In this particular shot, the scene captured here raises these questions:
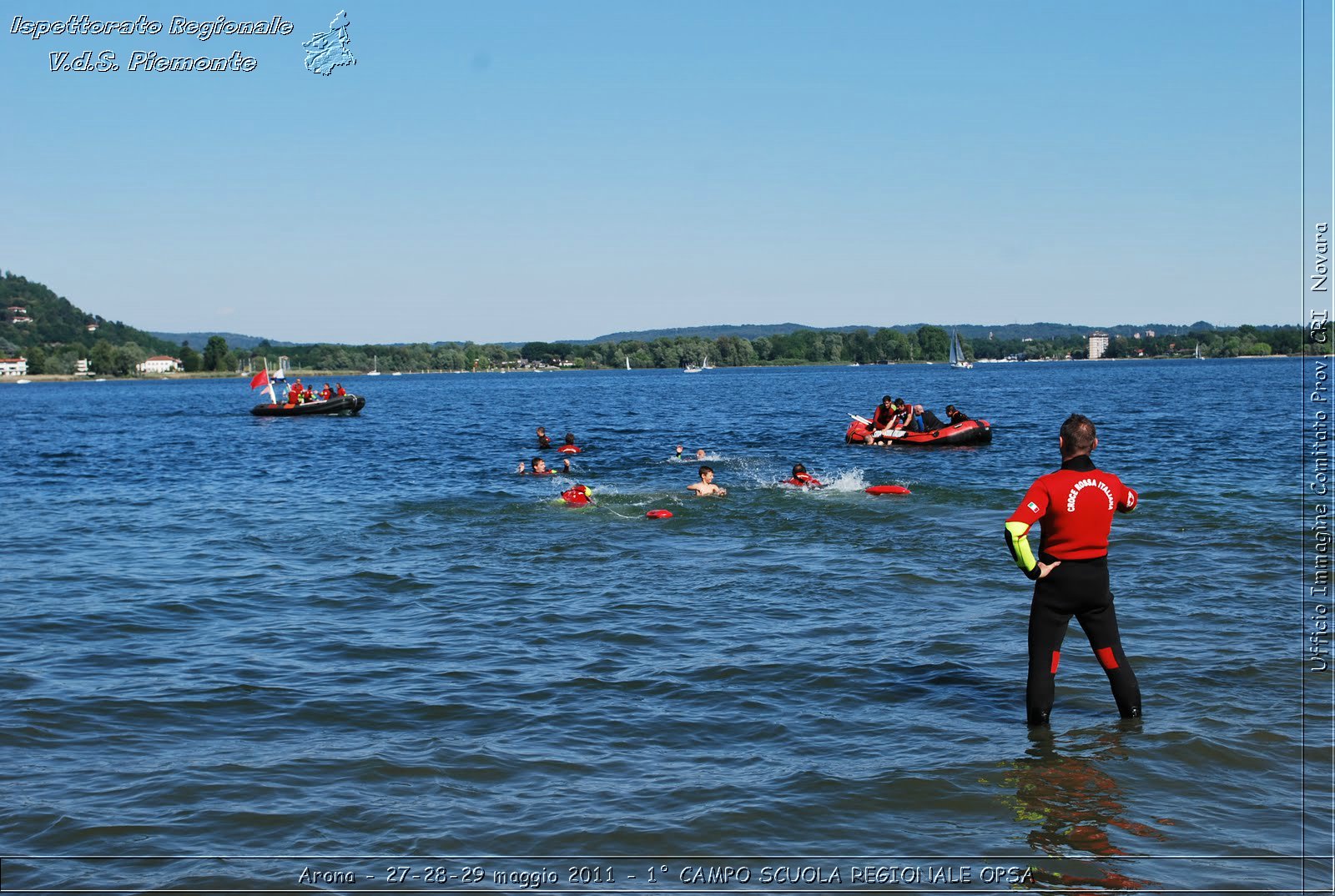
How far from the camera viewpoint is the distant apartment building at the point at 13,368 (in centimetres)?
19562

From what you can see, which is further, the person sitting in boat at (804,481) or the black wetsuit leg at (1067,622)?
the person sitting in boat at (804,481)

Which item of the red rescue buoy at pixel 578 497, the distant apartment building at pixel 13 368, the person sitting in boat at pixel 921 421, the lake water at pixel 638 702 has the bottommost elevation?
the lake water at pixel 638 702

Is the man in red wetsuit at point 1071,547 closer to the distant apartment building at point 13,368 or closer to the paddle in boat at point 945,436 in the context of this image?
the paddle in boat at point 945,436

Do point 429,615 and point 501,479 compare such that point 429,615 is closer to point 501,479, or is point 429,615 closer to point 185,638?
point 185,638

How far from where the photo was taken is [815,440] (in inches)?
1378

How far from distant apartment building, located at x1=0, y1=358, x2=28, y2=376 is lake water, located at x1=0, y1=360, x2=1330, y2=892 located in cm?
20808

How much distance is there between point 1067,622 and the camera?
7109mm

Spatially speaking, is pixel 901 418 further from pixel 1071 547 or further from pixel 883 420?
pixel 1071 547

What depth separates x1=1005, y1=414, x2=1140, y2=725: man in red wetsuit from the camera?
679 cm

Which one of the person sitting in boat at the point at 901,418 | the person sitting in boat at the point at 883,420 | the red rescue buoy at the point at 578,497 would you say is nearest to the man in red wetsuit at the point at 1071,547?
the red rescue buoy at the point at 578,497

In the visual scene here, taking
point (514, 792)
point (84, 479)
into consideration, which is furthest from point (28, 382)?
point (514, 792)

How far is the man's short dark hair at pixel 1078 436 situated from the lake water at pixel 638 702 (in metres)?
1.99

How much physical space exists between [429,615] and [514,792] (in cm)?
496

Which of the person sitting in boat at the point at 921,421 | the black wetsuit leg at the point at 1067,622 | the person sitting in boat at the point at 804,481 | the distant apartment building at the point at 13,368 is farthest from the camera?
the distant apartment building at the point at 13,368
